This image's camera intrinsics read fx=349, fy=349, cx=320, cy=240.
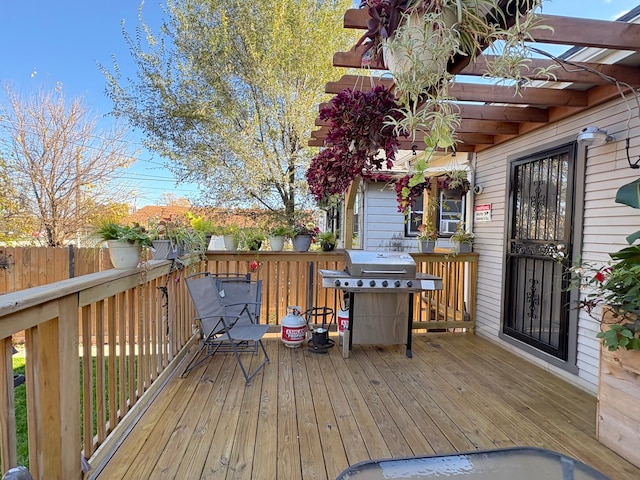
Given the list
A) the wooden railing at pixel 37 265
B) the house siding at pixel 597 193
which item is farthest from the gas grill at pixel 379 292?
the wooden railing at pixel 37 265

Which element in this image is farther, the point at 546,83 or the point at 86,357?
the point at 546,83

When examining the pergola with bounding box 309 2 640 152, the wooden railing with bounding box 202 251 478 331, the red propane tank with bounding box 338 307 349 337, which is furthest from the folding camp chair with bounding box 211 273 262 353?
the pergola with bounding box 309 2 640 152

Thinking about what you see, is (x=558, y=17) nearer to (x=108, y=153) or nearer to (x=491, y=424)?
(x=491, y=424)

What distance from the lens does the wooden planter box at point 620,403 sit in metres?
2.03

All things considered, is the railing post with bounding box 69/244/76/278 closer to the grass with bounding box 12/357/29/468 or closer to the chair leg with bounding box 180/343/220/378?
the grass with bounding box 12/357/29/468

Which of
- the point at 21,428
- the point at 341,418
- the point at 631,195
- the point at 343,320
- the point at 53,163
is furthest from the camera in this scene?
the point at 53,163

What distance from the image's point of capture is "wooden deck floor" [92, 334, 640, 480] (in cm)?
200

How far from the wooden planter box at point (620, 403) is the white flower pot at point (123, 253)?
10.1 feet

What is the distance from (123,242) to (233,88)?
6.39m

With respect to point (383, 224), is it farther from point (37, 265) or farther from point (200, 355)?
point (37, 265)

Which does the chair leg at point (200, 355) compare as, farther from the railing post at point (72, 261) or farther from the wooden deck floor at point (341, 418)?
the railing post at point (72, 261)

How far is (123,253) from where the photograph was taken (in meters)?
2.15

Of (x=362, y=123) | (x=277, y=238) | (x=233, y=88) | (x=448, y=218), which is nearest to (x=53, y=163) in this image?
(x=233, y=88)

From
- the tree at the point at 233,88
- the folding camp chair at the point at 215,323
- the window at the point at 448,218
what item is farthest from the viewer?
the tree at the point at 233,88
